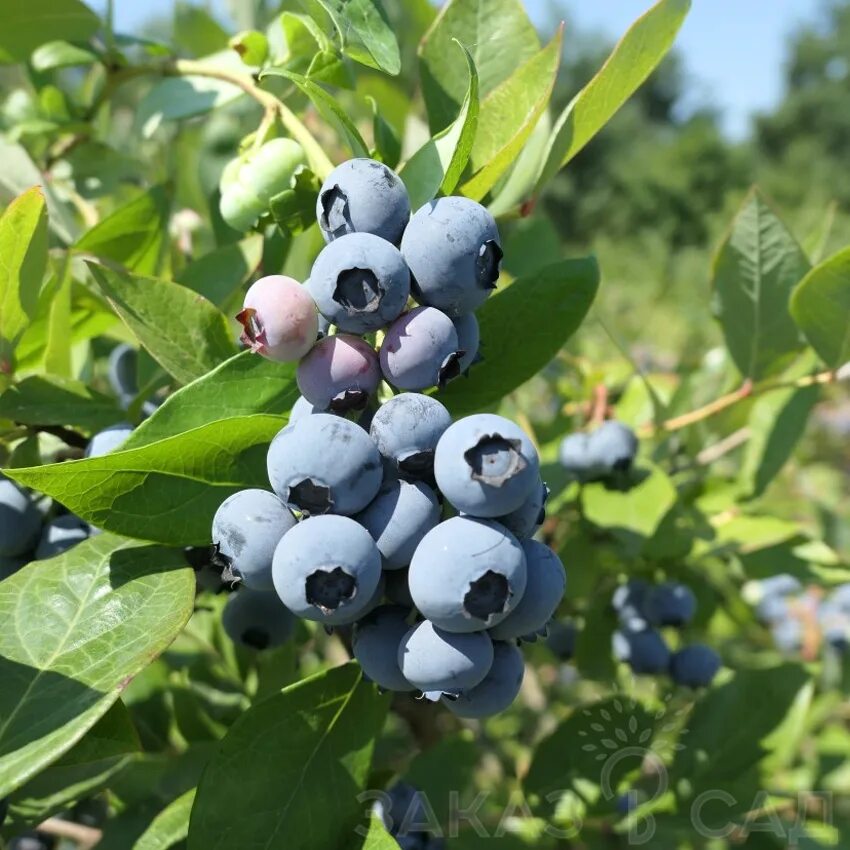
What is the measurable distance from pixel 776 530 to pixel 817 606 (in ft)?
4.47

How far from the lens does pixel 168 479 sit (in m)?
0.67

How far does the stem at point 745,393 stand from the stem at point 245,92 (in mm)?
704

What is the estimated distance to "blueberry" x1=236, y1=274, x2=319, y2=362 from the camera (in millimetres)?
610

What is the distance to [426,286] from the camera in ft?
2.07

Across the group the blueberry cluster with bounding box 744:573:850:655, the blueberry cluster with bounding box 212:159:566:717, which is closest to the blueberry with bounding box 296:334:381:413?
the blueberry cluster with bounding box 212:159:566:717

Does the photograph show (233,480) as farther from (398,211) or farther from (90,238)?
(90,238)

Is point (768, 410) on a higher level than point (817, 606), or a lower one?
higher

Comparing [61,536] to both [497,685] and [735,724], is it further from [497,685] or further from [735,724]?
[735,724]

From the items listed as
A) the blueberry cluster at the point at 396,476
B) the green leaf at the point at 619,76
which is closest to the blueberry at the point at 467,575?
the blueberry cluster at the point at 396,476

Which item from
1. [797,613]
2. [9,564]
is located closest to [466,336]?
[9,564]

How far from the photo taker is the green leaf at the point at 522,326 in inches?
31.6

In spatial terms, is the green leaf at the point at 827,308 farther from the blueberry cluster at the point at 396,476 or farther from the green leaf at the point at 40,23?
the green leaf at the point at 40,23

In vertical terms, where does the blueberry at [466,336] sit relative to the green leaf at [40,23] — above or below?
below

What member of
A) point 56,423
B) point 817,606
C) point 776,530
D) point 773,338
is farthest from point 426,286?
point 817,606
